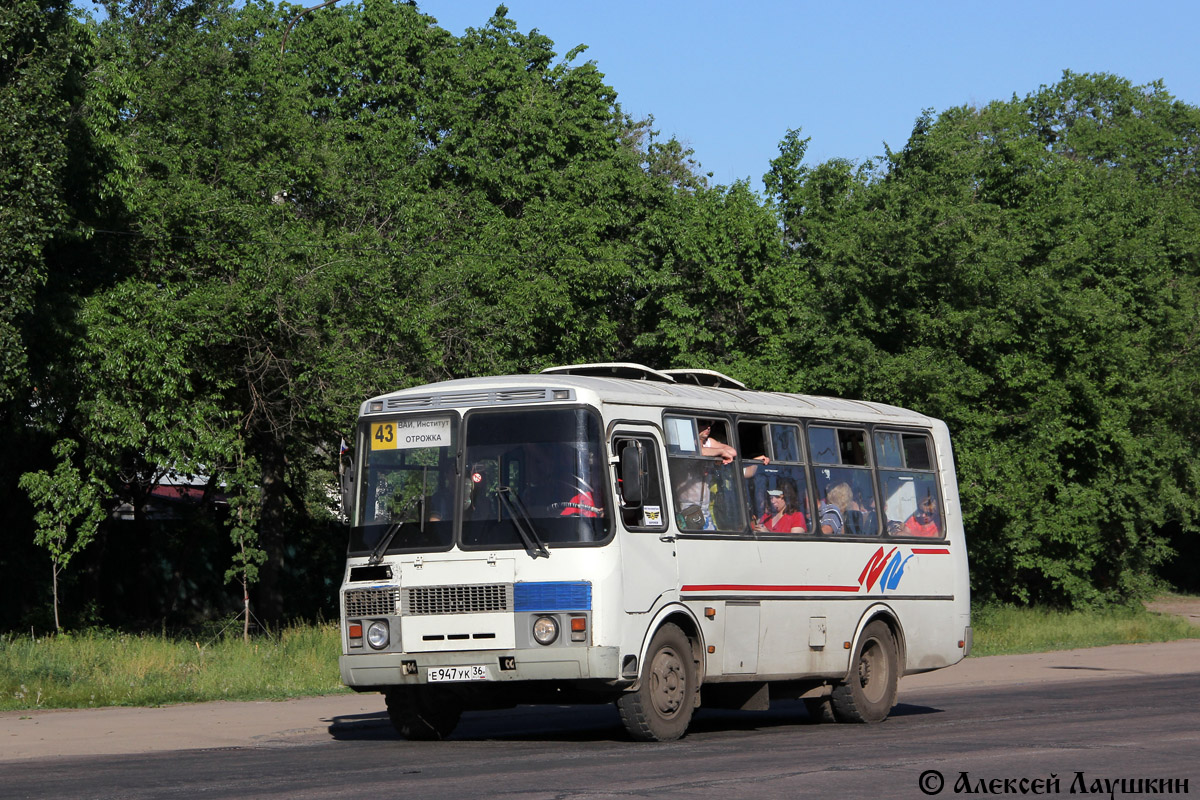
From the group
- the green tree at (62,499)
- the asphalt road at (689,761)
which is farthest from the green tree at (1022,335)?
the green tree at (62,499)

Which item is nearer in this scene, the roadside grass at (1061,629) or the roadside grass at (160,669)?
the roadside grass at (160,669)

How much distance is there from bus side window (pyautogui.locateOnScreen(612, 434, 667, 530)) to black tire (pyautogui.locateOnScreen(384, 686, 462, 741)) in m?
2.48

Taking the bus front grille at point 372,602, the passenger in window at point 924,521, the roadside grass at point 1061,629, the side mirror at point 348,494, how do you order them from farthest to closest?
the roadside grass at point 1061,629 → the passenger in window at point 924,521 → the side mirror at point 348,494 → the bus front grille at point 372,602

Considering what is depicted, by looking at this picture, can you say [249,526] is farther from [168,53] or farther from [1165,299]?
[1165,299]

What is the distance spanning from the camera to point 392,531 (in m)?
13.2

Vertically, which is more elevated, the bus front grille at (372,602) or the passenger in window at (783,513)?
the passenger in window at (783,513)

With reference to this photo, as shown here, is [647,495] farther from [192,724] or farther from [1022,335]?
[1022,335]

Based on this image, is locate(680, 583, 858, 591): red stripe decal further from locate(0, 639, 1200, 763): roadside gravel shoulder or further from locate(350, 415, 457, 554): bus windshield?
locate(0, 639, 1200, 763): roadside gravel shoulder

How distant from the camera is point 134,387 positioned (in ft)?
70.3

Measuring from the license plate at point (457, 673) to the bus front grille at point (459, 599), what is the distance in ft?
1.53

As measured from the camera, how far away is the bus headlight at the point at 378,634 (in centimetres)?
1301

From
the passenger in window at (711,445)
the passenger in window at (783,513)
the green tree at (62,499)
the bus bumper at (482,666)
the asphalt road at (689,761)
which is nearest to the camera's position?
the asphalt road at (689,761)

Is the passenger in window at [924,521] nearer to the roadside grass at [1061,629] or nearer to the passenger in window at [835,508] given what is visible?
the passenger in window at [835,508]

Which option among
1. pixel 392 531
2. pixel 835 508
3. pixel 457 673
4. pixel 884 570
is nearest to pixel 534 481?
pixel 392 531
